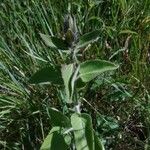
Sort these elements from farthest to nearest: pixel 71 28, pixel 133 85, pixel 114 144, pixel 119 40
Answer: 1. pixel 119 40
2. pixel 133 85
3. pixel 114 144
4. pixel 71 28

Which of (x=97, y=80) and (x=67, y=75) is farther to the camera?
(x=97, y=80)

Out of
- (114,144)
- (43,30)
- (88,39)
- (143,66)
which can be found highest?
(88,39)

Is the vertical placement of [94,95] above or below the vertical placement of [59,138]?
below

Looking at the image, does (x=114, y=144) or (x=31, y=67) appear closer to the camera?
(x=114, y=144)

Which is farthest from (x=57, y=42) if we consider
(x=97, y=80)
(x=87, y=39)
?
(x=97, y=80)

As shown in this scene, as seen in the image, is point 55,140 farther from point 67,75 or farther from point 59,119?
point 67,75

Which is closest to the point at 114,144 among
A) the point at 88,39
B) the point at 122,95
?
the point at 122,95

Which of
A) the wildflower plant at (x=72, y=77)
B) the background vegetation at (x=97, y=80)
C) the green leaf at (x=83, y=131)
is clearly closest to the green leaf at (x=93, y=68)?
the wildflower plant at (x=72, y=77)

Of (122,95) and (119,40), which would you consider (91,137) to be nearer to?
(122,95)

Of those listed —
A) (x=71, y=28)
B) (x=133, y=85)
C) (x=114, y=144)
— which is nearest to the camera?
(x=71, y=28)
